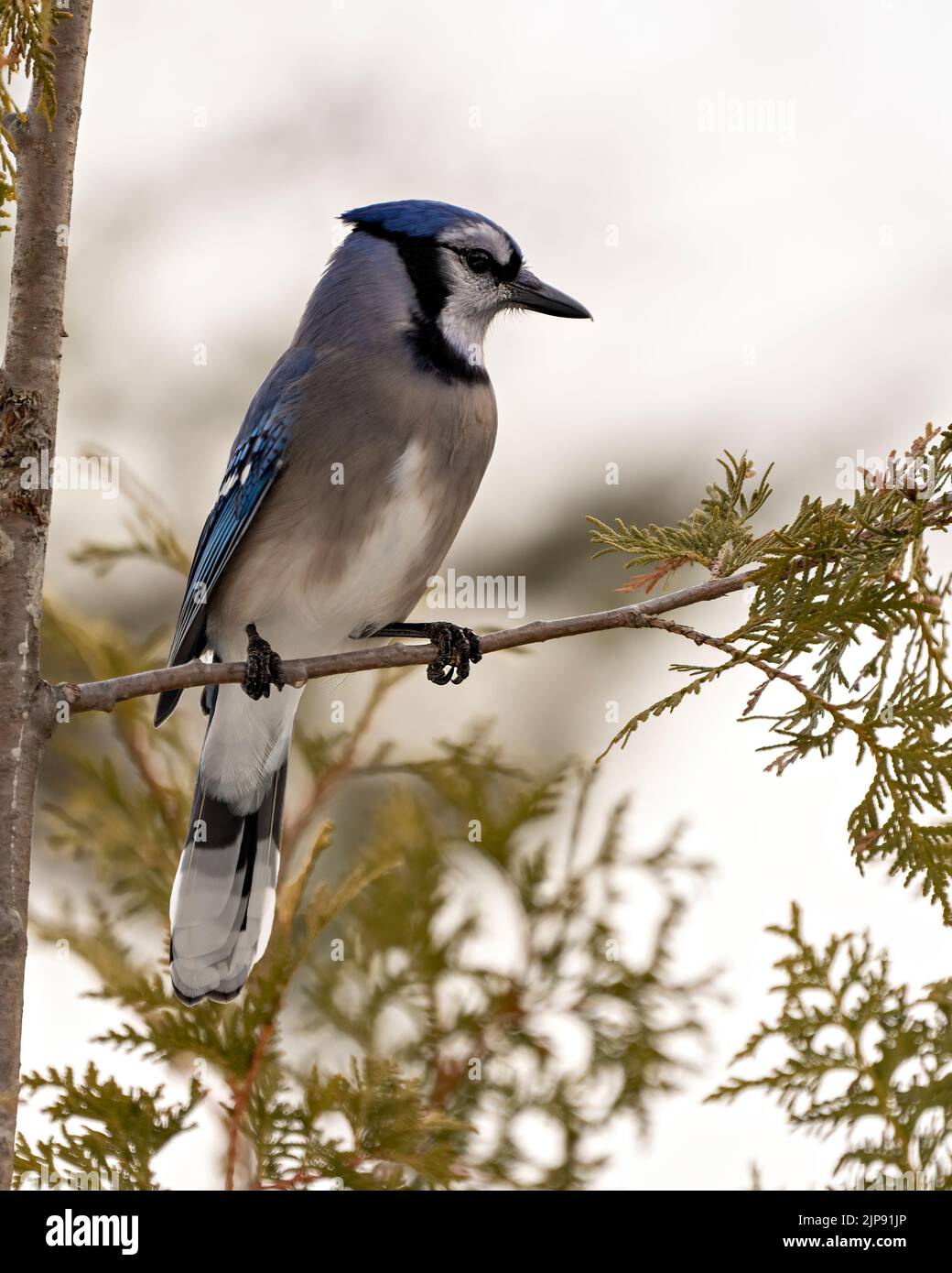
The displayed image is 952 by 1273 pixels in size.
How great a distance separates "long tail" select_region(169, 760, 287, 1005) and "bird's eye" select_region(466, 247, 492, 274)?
987mm

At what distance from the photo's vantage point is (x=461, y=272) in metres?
2.50

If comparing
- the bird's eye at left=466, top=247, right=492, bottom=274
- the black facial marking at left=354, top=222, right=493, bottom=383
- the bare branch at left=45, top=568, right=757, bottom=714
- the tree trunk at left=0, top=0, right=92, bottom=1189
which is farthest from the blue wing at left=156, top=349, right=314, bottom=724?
the tree trunk at left=0, top=0, right=92, bottom=1189

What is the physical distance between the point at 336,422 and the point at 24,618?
0.93 m

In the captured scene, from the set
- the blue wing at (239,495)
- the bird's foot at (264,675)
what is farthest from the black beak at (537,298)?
the bird's foot at (264,675)

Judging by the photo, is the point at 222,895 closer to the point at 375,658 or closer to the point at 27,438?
the point at 375,658

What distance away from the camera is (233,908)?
7.19 feet

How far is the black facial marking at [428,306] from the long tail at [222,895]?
809 mm

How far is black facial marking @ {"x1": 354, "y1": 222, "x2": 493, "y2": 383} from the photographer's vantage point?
2387 mm

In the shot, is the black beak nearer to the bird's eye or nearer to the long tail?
the bird's eye

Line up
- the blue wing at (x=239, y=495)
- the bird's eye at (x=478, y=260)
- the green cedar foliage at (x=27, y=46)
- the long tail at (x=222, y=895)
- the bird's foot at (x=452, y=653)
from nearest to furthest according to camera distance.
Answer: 1. the green cedar foliage at (x=27, y=46)
2. the long tail at (x=222, y=895)
3. the bird's foot at (x=452, y=653)
4. the blue wing at (x=239, y=495)
5. the bird's eye at (x=478, y=260)

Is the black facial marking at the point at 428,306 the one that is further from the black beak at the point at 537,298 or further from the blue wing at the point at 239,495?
the blue wing at the point at 239,495

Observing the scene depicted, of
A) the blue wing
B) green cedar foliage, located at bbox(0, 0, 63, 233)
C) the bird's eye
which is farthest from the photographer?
the bird's eye

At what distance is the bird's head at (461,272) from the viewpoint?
8.13 feet
